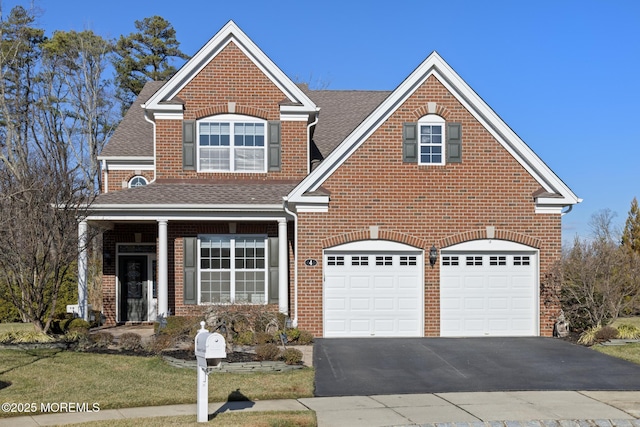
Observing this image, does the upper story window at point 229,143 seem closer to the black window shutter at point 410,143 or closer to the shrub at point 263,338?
the black window shutter at point 410,143

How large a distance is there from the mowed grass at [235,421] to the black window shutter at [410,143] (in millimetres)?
9984

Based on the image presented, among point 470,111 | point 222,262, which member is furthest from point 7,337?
point 470,111

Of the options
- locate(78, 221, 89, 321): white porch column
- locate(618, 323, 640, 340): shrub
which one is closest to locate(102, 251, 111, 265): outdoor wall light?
locate(78, 221, 89, 321): white porch column

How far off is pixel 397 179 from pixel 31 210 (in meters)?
8.92

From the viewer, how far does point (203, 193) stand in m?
21.6

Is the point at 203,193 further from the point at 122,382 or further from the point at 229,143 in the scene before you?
the point at 122,382

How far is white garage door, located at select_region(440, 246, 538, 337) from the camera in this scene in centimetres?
1992

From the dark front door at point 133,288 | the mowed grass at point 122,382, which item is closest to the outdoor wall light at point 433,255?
the mowed grass at point 122,382

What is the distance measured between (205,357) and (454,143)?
1129 cm

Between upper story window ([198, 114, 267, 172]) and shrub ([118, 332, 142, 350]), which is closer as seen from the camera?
shrub ([118, 332, 142, 350])

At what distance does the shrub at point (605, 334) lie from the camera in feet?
58.9

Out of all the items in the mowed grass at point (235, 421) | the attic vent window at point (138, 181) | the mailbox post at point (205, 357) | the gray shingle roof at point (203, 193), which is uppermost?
the attic vent window at point (138, 181)

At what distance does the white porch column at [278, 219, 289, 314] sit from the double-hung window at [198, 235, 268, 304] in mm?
895

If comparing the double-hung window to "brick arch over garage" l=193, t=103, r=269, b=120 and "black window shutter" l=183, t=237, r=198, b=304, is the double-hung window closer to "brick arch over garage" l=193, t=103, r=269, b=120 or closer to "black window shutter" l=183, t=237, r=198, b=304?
"black window shutter" l=183, t=237, r=198, b=304
